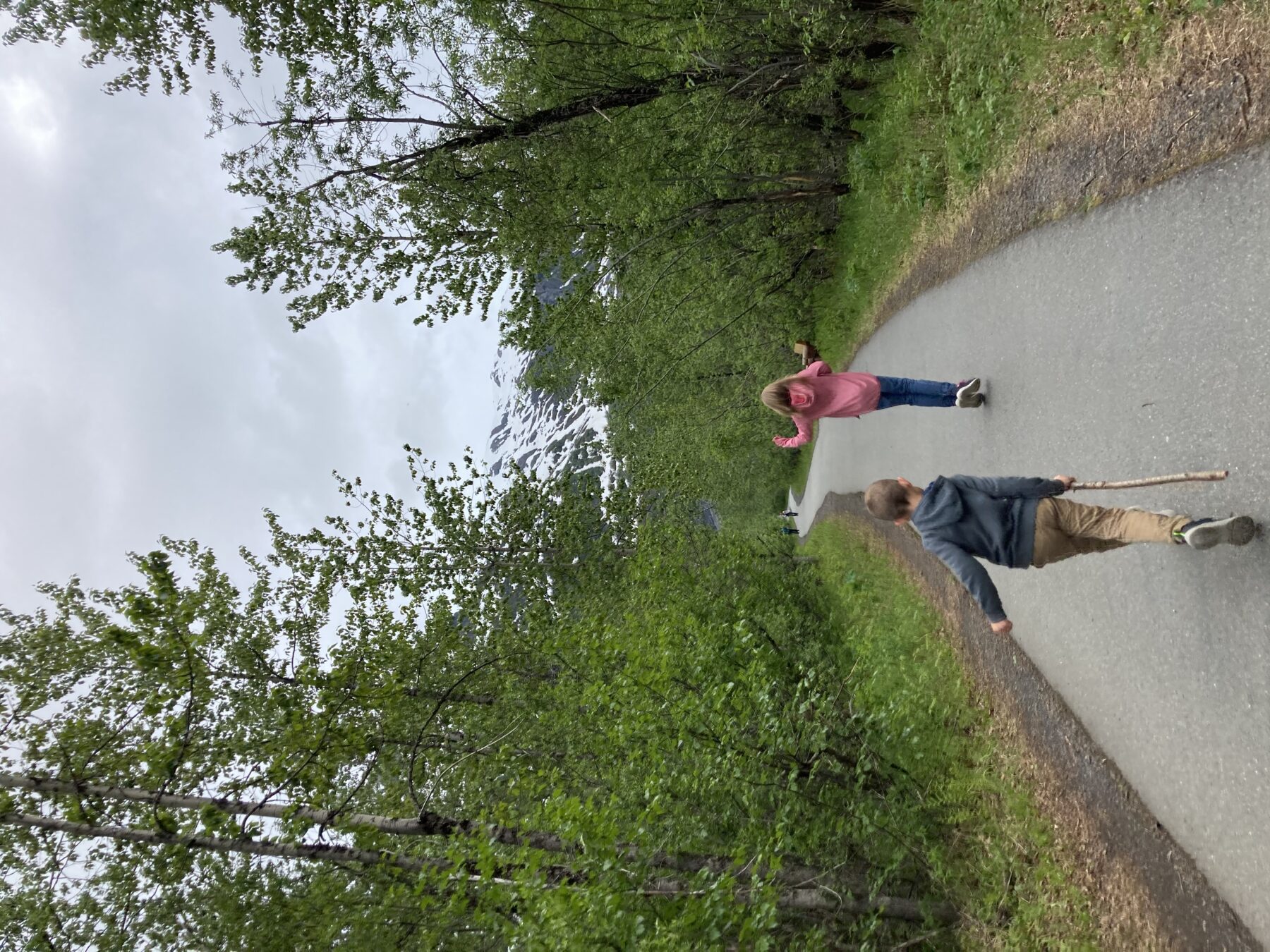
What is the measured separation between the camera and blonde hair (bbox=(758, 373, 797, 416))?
27.2ft

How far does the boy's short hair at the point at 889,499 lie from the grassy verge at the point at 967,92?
12.2 ft

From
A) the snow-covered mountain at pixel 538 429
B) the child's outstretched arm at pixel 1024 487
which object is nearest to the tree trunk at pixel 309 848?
the child's outstretched arm at pixel 1024 487

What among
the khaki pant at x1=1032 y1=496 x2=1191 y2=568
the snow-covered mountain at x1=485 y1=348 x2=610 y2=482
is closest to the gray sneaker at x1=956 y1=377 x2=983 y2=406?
the khaki pant at x1=1032 y1=496 x2=1191 y2=568

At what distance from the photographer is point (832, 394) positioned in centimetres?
866

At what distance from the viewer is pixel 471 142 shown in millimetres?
11938

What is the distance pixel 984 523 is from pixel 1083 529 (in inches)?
25.0

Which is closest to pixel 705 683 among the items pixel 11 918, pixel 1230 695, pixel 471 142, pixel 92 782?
pixel 1230 695

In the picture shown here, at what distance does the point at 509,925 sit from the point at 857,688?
20.2 ft

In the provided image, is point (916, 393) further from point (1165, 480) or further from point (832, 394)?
point (1165, 480)

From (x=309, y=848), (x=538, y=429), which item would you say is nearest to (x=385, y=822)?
(x=309, y=848)

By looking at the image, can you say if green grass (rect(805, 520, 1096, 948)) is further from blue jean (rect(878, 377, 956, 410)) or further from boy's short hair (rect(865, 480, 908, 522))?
blue jean (rect(878, 377, 956, 410))

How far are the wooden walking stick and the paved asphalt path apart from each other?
8 centimetres

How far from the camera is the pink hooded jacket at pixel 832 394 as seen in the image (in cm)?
850

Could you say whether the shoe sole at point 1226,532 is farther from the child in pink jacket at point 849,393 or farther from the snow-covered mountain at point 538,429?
the snow-covered mountain at point 538,429
